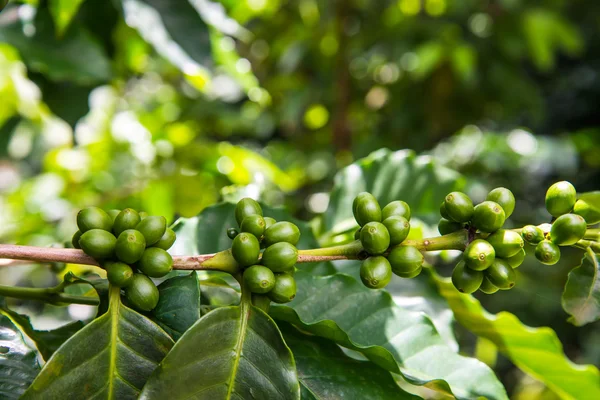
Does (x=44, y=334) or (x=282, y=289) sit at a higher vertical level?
(x=282, y=289)

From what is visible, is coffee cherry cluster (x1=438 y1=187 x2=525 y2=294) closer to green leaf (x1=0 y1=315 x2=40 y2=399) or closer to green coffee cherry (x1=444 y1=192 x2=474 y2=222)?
green coffee cherry (x1=444 y1=192 x2=474 y2=222)

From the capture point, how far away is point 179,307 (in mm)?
651

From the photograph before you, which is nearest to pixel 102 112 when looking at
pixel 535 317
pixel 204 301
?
pixel 204 301

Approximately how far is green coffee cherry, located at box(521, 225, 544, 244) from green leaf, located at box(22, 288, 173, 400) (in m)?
0.44

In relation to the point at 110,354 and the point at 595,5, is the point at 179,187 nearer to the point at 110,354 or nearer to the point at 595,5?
the point at 110,354

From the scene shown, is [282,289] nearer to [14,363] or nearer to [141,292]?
[141,292]

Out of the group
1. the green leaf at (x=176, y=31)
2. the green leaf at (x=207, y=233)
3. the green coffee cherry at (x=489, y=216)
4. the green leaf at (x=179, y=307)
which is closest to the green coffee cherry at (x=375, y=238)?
the green coffee cherry at (x=489, y=216)

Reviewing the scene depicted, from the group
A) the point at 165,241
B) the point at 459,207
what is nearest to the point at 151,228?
the point at 165,241

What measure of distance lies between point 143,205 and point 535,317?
115 inches

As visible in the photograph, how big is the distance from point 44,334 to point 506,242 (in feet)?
2.21

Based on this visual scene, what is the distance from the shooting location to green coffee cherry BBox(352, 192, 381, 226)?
66 cm

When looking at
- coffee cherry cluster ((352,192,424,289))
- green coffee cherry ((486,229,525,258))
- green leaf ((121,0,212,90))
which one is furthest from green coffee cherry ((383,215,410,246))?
green leaf ((121,0,212,90))

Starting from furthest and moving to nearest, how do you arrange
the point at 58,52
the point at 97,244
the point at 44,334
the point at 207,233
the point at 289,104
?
the point at 289,104 < the point at 58,52 < the point at 207,233 < the point at 44,334 < the point at 97,244

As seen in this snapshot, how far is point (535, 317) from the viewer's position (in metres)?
3.70
